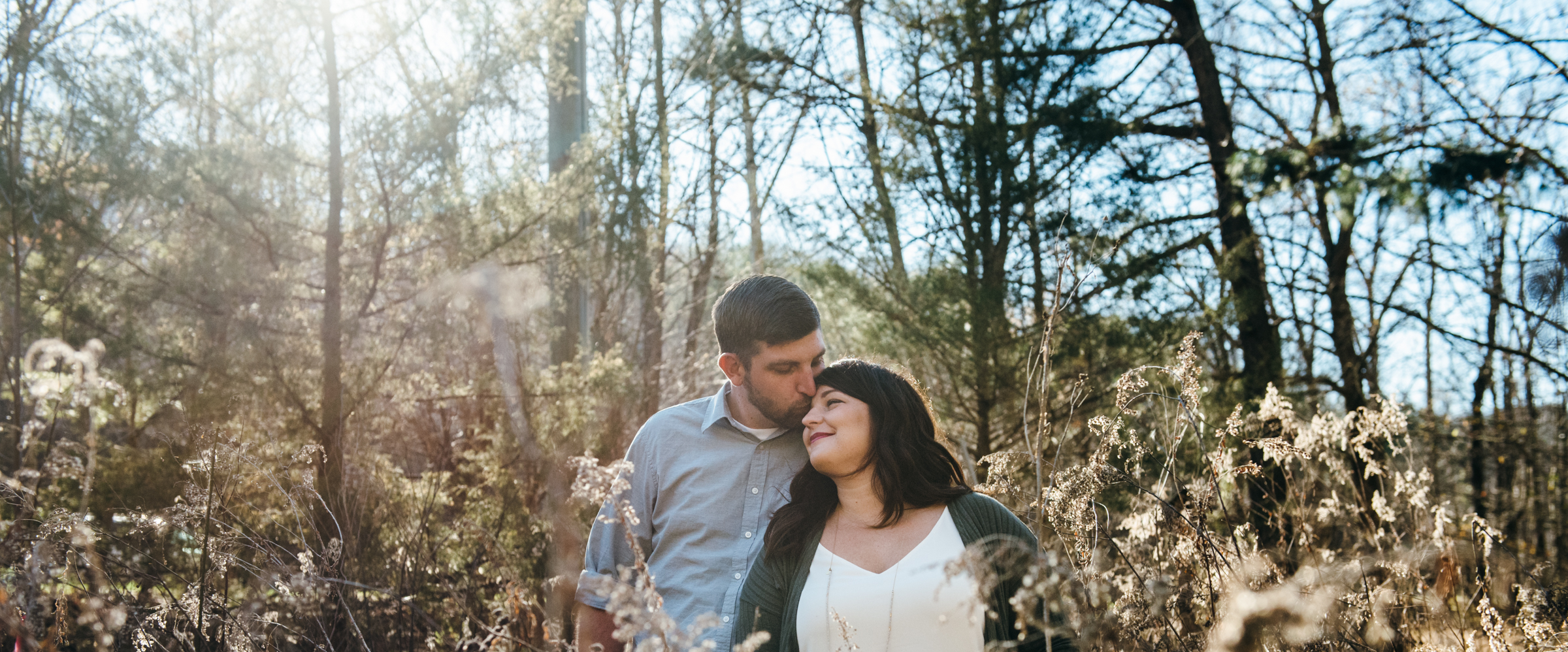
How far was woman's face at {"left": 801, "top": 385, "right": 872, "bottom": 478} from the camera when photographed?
6.78 ft

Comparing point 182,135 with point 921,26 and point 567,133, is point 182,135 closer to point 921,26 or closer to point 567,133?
point 567,133

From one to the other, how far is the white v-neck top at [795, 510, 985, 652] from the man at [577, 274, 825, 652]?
1.30 ft

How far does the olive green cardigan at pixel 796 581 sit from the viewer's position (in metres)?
1.86

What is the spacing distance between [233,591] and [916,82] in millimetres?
5037

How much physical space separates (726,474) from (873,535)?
565mm

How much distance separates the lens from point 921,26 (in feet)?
20.1

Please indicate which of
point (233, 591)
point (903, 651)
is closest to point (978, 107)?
point (903, 651)

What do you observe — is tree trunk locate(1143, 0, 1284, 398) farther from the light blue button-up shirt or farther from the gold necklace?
the gold necklace

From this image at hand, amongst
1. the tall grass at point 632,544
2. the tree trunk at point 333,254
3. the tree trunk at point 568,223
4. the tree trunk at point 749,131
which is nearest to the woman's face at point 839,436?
the tall grass at point 632,544

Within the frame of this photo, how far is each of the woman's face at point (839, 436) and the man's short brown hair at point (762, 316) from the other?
326 mm

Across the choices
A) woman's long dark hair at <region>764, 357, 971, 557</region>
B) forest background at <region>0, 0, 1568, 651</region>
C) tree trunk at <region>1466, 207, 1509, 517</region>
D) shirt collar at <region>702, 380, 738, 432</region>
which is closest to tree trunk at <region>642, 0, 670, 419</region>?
forest background at <region>0, 0, 1568, 651</region>

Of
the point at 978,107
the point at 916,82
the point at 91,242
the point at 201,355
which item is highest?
the point at 916,82

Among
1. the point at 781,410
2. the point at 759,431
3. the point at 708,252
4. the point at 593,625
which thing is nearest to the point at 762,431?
the point at 759,431

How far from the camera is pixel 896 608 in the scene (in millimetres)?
1830
